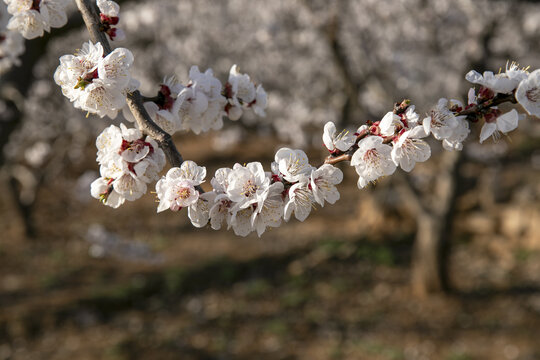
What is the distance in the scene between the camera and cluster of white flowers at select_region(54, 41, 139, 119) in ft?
3.84

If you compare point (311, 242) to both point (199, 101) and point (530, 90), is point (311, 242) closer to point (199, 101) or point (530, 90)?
point (199, 101)

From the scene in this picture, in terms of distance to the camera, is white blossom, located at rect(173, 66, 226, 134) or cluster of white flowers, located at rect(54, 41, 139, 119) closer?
cluster of white flowers, located at rect(54, 41, 139, 119)

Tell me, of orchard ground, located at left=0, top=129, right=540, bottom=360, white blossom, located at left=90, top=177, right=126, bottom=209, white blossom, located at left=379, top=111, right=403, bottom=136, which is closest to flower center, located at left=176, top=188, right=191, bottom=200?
white blossom, located at left=90, top=177, right=126, bottom=209

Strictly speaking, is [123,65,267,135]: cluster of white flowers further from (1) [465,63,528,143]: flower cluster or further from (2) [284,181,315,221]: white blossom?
(1) [465,63,528,143]: flower cluster

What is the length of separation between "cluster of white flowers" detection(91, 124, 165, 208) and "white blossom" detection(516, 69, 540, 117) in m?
0.91

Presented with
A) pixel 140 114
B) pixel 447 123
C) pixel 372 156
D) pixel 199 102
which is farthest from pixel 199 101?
pixel 447 123

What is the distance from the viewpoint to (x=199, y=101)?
1.43 meters

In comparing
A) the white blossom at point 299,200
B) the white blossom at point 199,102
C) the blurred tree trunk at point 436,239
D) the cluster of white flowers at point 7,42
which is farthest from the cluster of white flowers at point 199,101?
the blurred tree trunk at point 436,239

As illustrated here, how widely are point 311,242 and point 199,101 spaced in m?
5.79

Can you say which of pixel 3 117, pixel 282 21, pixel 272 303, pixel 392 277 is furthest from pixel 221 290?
pixel 282 21

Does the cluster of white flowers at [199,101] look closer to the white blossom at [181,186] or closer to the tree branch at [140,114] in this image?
the tree branch at [140,114]

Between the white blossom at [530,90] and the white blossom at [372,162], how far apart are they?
0.32 metres

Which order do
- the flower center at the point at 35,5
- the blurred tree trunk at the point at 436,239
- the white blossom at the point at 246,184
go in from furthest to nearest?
1. the blurred tree trunk at the point at 436,239
2. the flower center at the point at 35,5
3. the white blossom at the point at 246,184

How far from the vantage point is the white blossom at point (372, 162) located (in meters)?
1.18
